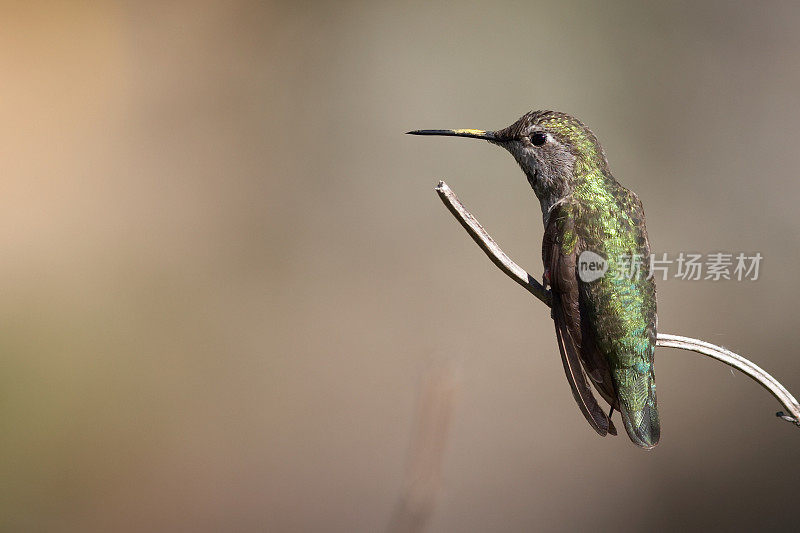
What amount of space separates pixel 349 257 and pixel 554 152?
11.1 ft

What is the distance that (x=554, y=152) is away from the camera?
231 cm

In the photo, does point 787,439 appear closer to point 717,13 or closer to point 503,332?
point 503,332

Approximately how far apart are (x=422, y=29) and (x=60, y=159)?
3.02 m

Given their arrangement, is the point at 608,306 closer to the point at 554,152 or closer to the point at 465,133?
the point at 554,152

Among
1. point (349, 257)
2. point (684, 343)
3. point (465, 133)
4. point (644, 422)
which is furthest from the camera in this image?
point (349, 257)

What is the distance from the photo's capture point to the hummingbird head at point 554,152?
2289 millimetres

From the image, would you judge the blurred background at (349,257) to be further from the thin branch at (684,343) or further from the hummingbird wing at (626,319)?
the thin branch at (684,343)

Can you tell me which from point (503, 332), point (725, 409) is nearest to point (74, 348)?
point (503, 332)

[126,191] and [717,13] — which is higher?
[717,13]

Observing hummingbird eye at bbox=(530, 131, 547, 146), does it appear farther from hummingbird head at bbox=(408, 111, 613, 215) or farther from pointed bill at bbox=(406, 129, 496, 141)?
pointed bill at bbox=(406, 129, 496, 141)

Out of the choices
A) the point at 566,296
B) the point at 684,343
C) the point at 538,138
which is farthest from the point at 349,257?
the point at 684,343

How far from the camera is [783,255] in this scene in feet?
16.1

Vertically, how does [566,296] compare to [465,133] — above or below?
below

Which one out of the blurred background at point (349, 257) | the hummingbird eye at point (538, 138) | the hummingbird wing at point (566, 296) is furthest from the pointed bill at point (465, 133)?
the blurred background at point (349, 257)
